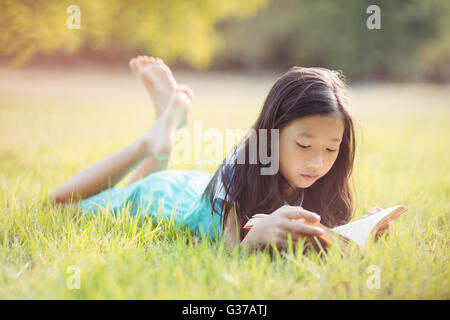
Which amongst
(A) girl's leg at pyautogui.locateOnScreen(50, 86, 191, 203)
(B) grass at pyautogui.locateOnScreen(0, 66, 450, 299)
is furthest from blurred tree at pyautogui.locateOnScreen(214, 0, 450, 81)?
(A) girl's leg at pyautogui.locateOnScreen(50, 86, 191, 203)

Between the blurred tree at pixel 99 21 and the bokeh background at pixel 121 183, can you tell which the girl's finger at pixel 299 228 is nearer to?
the bokeh background at pixel 121 183

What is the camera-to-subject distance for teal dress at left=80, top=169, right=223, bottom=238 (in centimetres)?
149

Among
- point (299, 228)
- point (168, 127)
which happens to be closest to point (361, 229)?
point (299, 228)

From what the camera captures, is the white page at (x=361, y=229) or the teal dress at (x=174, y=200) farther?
the teal dress at (x=174, y=200)

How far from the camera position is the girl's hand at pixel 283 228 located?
1115 millimetres

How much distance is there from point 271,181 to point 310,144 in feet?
0.61

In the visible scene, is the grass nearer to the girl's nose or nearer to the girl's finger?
the girl's finger

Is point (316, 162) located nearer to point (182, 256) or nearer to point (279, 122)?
point (279, 122)

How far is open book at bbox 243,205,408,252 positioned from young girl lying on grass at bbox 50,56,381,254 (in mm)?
48

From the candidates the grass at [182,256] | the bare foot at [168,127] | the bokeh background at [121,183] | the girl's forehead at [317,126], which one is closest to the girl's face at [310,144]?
the girl's forehead at [317,126]

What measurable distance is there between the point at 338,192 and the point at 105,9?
484 cm

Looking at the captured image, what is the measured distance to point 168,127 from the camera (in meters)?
1.82

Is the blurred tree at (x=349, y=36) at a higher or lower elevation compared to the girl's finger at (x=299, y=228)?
higher
